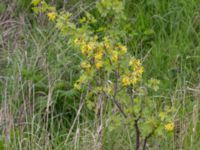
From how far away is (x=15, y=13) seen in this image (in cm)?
516

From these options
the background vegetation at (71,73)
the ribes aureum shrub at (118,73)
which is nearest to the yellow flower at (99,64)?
the ribes aureum shrub at (118,73)

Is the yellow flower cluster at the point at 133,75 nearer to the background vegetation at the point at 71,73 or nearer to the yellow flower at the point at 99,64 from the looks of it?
the yellow flower at the point at 99,64

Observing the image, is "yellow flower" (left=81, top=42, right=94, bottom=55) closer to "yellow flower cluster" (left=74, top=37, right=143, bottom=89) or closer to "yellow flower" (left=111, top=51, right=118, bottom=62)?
"yellow flower cluster" (left=74, top=37, right=143, bottom=89)

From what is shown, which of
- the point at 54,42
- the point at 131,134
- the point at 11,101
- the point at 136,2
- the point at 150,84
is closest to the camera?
the point at 150,84

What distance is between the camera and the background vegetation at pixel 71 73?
12.3 feet

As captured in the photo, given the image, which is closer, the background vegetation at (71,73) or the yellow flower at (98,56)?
the yellow flower at (98,56)

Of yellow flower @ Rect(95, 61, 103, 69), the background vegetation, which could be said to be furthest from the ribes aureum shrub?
the background vegetation

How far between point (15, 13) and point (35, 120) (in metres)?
1.35

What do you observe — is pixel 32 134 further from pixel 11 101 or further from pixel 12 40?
pixel 12 40

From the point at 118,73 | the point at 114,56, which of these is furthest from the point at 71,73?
the point at 114,56

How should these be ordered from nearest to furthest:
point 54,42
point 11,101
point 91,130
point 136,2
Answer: point 91,130
point 11,101
point 54,42
point 136,2

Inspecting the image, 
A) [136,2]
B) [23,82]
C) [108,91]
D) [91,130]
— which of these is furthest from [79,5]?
[108,91]

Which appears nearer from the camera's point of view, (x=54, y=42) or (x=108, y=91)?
(x=108, y=91)

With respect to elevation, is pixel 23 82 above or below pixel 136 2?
below
